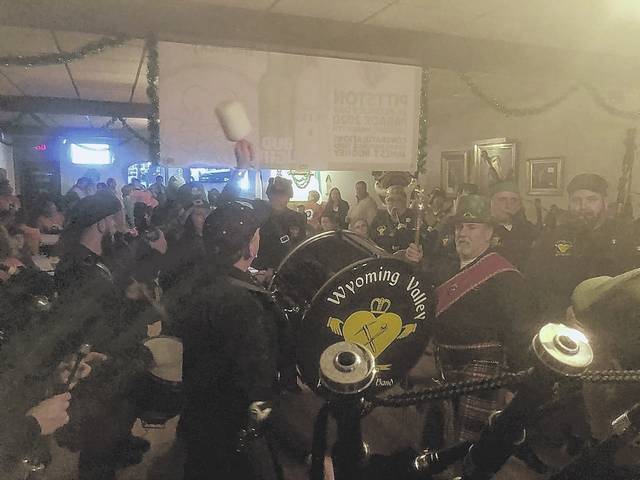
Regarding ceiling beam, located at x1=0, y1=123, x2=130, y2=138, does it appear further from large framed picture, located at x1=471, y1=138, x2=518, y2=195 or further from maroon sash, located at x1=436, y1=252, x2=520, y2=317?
maroon sash, located at x1=436, y1=252, x2=520, y2=317

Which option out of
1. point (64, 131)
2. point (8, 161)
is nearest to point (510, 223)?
point (64, 131)

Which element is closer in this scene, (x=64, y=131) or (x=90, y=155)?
(x=64, y=131)

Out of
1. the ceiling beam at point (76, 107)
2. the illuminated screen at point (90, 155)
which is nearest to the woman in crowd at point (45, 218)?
the ceiling beam at point (76, 107)

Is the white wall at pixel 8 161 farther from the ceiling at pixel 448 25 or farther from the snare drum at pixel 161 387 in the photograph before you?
the snare drum at pixel 161 387

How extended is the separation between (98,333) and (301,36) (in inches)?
86.0

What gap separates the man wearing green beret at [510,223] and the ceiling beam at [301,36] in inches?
49.3

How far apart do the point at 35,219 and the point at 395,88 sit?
607 centimetres

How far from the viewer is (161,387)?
8.98 feet

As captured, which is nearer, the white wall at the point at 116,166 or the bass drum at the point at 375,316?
the bass drum at the point at 375,316

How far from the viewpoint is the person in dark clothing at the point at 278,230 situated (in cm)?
421

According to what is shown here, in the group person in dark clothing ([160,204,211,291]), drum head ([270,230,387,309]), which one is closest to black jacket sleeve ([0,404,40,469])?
drum head ([270,230,387,309])

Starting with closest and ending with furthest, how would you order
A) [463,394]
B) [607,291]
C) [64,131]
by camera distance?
[463,394], [607,291], [64,131]

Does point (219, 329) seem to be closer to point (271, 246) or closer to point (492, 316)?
point (492, 316)

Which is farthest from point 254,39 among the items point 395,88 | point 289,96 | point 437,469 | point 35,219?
point 35,219
